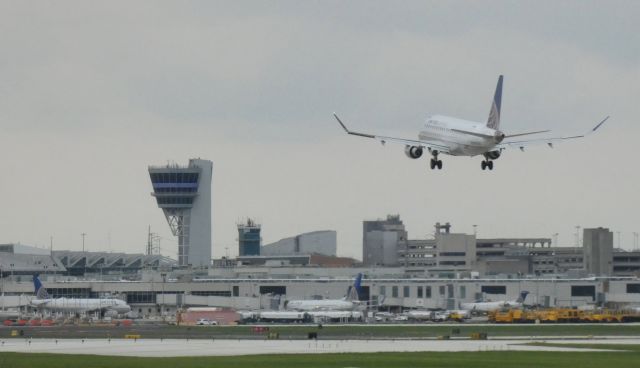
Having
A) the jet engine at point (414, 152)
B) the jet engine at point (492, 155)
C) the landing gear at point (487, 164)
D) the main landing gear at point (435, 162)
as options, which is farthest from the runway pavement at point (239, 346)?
the jet engine at point (414, 152)

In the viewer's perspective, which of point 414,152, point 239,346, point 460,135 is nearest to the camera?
point 239,346

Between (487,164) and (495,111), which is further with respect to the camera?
(495,111)

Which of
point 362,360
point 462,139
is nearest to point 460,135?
point 462,139

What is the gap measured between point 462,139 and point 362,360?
136 feet

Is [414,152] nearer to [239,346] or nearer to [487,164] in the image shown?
[487,164]

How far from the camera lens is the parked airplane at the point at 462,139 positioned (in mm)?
159875

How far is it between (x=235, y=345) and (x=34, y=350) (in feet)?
75.0

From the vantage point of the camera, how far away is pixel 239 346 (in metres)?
158

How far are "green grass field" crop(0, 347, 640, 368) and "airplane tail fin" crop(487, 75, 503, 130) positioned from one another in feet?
109

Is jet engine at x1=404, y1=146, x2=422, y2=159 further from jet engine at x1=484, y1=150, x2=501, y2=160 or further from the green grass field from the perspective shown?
the green grass field

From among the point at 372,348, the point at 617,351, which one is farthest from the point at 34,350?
the point at 617,351

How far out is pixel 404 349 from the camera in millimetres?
149750

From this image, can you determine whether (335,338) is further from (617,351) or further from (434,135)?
(617,351)

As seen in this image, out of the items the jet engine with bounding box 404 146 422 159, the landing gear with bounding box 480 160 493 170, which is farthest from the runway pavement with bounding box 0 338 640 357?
the jet engine with bounding box 404 146 422 159
